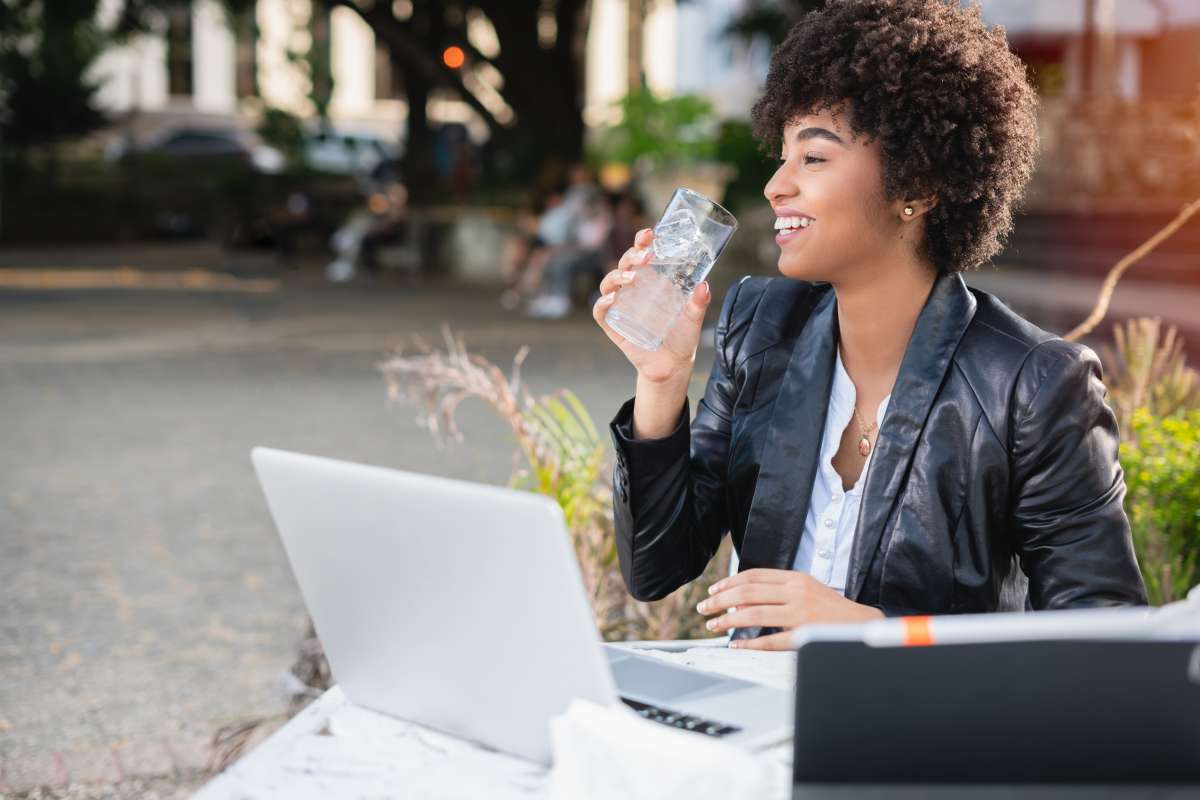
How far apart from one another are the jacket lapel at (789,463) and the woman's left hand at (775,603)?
0.30 m

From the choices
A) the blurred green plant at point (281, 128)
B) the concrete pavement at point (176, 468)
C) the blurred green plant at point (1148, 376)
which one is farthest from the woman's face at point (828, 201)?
the blurred green plant at point (281, 128)

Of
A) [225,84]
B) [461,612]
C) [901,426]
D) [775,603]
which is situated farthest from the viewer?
[225,84]

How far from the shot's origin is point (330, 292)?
1736 centimetres

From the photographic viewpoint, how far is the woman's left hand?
199cm

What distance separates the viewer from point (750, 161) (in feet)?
51.6

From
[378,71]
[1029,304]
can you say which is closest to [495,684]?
[1029,304]

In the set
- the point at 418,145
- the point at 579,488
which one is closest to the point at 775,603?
the point at 579,488

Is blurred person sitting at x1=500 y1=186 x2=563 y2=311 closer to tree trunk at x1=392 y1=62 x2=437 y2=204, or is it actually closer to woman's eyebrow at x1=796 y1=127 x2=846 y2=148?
tree trunk at x1=392 y1=62 x2=437 y2=204

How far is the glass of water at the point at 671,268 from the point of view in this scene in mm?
2117

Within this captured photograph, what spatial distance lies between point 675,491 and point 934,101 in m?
0.71

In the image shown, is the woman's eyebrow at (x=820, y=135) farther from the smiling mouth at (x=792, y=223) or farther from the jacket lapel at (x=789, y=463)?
the jacket lapel at (x=789, y=463)

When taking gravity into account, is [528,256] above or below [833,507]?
below

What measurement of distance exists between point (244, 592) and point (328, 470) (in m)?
4.17

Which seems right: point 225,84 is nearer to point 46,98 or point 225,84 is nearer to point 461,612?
point 46,98
